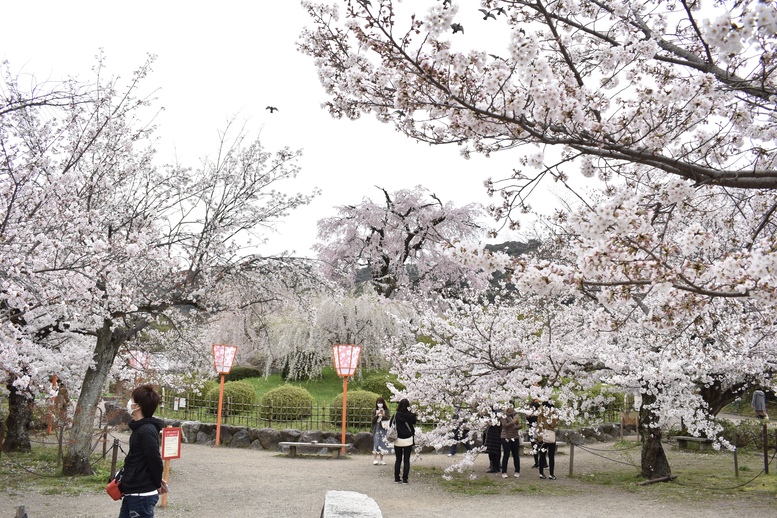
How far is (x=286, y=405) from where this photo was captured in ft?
48.3

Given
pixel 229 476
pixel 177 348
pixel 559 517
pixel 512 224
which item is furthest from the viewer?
pixel 177 348

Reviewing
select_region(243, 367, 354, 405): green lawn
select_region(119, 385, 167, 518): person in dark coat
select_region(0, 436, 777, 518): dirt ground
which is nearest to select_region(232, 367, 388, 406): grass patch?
select_region(243, 367, 354, 405): green lawn

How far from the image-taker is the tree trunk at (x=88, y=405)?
347 inches

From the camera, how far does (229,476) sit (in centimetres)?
1004

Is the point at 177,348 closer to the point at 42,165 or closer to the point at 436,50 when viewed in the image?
the point at 42,165

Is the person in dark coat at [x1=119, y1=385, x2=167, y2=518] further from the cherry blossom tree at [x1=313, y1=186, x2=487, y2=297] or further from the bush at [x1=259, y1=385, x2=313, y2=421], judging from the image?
the cherry blossom tree at [x1=313, y1=186, x2=487, y2=297]

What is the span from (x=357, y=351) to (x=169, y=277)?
18.0 ft

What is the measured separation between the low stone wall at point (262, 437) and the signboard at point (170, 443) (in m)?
6.14

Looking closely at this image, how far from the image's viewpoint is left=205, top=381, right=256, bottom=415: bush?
15125mm

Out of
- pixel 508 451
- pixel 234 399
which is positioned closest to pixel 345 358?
pixel 234 399

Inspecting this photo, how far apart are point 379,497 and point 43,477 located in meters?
4.98

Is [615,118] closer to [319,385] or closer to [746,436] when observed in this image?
[746,436]

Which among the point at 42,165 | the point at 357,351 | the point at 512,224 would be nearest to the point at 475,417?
the point at 512,224

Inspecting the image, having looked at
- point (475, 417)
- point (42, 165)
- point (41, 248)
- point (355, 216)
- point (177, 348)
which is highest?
point (355, 216)
